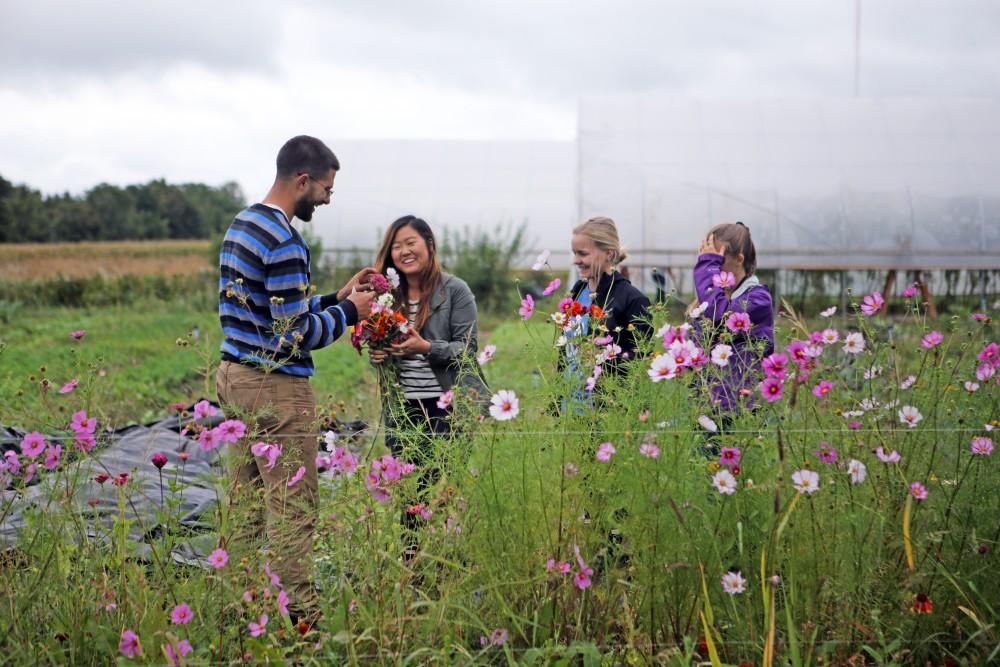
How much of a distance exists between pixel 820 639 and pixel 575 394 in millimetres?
819

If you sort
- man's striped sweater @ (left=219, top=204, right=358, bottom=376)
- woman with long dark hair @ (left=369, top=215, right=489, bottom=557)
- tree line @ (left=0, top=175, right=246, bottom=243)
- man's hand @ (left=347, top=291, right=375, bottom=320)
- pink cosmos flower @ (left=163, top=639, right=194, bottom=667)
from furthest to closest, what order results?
Answer: tree line @ (left=0, top=175, right=246, bottom=243) → woman with long dark hair @ (left=369, top=215, right=489, bottom=557) → man's hand @ (left=347, top=291, right=375, bottom=320) → man's striped sweater @ (left=219, top=204, right=358, bottom=376) → pink cosmos flower @ (left=163, top=639, right=194, bottom=667)

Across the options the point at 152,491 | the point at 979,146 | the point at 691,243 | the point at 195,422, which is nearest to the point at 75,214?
the point at 691,243

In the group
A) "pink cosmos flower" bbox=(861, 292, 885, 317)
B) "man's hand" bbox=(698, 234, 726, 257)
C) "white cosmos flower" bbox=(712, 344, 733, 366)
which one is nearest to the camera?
"white cosmos flower" bbox=(712, 344, 733, 366)

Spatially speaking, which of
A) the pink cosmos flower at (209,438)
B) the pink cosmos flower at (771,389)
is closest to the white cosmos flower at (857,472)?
the pink cosmos flower at (771,389)

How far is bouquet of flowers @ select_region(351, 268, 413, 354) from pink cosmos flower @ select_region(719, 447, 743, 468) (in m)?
1.39

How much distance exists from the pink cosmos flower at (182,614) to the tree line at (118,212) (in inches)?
675

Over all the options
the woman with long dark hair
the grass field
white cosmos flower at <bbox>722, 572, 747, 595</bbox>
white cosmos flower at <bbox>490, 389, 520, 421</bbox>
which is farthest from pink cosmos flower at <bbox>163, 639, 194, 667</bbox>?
the grass field

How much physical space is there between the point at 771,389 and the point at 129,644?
4.94 feet

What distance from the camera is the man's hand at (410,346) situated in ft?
11.0

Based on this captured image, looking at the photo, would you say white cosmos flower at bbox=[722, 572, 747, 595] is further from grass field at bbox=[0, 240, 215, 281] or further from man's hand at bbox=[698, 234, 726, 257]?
grass field at bbox=[0, 240, 215, 281]

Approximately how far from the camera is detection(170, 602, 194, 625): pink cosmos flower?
1929 millimetres

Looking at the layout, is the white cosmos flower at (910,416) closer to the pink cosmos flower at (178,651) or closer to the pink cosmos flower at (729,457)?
the pink cosmos flower at (729,457)

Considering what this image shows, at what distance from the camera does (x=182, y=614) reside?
1948mm

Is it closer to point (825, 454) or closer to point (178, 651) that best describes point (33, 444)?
point (178, 651)
